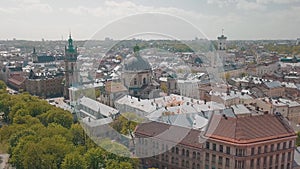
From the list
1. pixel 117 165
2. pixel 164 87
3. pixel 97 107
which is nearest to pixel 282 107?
pixel 164 87

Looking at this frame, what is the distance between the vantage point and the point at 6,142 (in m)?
32.1

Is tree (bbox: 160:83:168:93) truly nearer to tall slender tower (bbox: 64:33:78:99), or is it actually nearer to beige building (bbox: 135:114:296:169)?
tall slender tower (bbox: 64:33:78:99)

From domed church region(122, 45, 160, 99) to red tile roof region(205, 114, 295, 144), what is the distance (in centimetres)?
1870

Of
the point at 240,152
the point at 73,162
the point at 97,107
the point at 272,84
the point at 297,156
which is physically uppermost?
the point at 272,84

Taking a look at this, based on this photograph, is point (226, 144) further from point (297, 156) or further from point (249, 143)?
point (297, 156)

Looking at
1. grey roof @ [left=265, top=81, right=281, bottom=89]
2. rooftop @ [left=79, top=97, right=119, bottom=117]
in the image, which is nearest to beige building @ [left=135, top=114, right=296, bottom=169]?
rooftop @ [left=79, top=97, right=119, bottom=117]

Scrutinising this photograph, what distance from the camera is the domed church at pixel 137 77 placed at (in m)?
43.4

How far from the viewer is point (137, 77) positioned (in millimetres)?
43594

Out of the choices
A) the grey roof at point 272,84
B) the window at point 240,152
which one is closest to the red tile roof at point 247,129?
the window at point 240,152

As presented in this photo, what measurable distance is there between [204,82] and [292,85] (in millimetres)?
14420

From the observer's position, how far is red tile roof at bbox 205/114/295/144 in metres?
23.5

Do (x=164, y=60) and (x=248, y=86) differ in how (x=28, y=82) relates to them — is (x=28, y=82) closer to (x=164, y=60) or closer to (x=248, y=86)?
(x=164, y=60)

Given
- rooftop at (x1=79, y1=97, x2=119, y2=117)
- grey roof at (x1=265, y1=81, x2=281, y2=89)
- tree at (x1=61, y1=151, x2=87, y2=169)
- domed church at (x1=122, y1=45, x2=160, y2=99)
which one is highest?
domed church at (x1=122, y1=45, x2=160, y2=99)

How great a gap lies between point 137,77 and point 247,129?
862 inches
